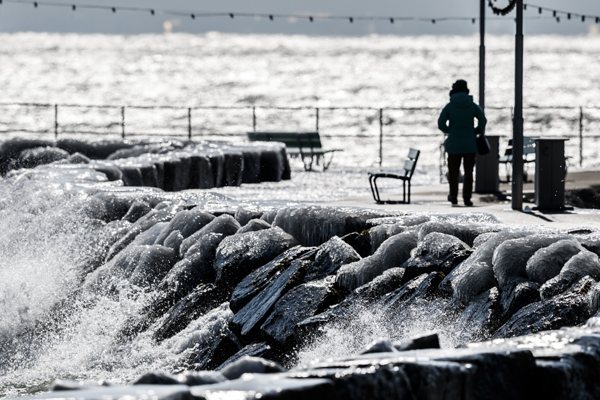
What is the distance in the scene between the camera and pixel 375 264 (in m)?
7.80

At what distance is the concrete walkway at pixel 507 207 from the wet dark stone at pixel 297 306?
1860mm

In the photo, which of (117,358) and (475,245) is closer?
(475,245)

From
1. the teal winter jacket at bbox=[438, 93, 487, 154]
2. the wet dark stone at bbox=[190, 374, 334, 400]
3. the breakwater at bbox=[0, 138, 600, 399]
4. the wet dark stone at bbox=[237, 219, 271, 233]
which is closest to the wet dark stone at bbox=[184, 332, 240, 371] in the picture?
the breakwater at bbox=[0, 138, 600, 399]

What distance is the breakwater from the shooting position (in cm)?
396

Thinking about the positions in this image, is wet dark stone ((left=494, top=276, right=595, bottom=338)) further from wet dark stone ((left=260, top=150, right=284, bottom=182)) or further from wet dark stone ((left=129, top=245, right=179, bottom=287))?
wet dark stone ((left=260, top=150, right=284, bottom=182))

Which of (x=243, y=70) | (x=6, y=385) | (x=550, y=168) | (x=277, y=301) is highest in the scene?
(x=243, y=70)

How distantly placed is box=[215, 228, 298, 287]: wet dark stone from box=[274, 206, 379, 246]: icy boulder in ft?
0.39

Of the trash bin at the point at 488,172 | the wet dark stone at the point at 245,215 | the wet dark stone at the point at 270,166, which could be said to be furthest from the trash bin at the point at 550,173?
the wet dark stone at the point at 270,166

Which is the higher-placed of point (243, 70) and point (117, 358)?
point (243, 70)

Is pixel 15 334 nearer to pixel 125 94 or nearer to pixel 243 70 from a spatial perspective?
pixel 125 94

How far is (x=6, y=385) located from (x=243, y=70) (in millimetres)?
103809

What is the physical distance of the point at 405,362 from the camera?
389 centimetres

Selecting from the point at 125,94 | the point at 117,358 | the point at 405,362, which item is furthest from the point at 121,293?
the point at 125,94

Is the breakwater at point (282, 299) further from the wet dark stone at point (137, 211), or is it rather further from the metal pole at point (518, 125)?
the metal pole at point (518, 125)
